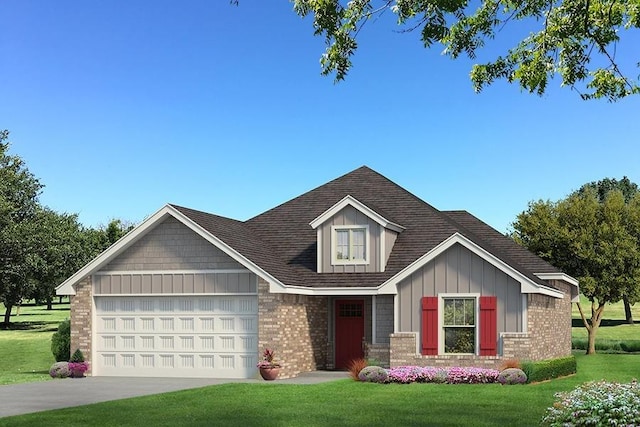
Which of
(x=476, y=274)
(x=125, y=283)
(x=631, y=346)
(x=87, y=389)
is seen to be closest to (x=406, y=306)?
(x=476, y=274)

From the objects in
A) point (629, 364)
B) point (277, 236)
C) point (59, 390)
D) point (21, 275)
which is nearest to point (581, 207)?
point (629, 364)

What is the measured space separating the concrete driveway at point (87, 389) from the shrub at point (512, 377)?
5021 mm

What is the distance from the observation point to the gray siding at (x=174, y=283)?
2822 cm

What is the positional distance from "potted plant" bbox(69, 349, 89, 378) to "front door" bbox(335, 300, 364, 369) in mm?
8504

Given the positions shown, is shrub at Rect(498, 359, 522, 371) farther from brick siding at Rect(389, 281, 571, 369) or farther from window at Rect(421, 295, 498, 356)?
window at Rect(421, 295, 498, 356)

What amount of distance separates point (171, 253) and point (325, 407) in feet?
37.7

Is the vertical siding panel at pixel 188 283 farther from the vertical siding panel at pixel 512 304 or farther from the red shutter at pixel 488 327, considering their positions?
the vertical siding panel at pixel 512 304

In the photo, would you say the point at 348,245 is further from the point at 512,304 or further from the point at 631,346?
the point at 631,346

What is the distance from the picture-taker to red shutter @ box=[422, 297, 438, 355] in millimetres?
27734

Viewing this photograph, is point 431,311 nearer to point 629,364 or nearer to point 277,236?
point 277,236

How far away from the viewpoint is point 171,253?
95.4ft

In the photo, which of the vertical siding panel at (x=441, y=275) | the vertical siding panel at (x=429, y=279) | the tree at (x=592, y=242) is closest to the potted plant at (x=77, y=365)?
the vertical siding panel at (x=429, y=279)

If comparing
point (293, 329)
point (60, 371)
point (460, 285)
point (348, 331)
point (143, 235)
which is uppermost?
point (143, 235)

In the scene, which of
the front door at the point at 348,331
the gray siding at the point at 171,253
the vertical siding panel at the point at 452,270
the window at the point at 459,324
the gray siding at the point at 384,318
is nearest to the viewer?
the window at the point at 459,324
